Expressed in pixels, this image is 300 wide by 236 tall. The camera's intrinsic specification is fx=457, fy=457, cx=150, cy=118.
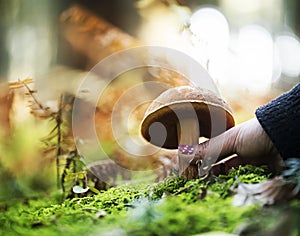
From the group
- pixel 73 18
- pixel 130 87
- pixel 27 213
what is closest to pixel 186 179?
pixel 27 213

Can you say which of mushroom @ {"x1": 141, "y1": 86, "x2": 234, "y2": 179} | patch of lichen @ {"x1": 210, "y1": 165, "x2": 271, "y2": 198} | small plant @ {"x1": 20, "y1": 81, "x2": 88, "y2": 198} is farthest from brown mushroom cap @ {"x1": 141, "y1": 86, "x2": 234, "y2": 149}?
small plant @ {"x1": 20, "y1": 81, "x2": 88, "y2": 198}

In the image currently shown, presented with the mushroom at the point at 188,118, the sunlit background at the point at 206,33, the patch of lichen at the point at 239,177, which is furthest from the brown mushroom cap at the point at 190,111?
the sunlit background at the point at 206,33

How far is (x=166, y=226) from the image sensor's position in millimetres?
480

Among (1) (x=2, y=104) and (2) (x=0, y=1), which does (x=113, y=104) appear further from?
(2) (x=0, y=1)

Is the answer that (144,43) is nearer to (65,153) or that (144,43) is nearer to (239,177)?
(65,153)

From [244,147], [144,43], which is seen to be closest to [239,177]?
[244,147]

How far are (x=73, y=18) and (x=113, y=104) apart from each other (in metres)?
0.58

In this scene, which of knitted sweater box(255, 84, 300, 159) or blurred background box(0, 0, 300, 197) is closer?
knitted sweater box(255, 84, 300, 159)

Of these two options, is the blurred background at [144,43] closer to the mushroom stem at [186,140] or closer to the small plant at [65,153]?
the small plant at [65,153]

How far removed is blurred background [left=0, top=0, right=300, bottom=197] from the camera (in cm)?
160

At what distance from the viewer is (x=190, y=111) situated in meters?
0.81

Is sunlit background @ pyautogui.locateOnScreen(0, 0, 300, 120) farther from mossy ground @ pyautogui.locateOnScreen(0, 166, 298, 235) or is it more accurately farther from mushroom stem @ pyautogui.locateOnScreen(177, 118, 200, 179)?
mossy ground @ pyautogui.locateOnScreen(0, 166, 298, 235)

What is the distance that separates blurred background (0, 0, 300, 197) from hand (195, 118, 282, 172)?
663mm

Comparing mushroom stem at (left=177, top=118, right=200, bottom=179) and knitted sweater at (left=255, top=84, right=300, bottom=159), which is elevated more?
knitted sweater at (left=255, top=84, right=300, bottom=159)
